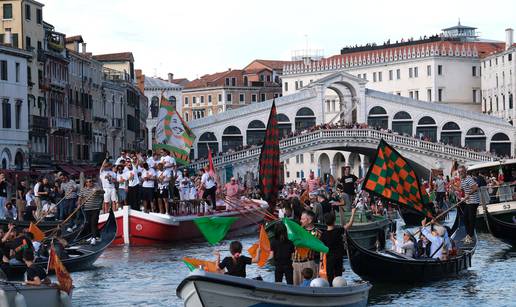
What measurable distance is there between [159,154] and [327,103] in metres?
69.1

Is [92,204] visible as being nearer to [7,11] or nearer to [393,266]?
[393,266]

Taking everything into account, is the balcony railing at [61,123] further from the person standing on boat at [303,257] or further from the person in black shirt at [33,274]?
the person standing on boat at [303,257]

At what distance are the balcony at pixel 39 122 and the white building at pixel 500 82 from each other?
3503cm

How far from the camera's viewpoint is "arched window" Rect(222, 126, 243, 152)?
76.3 meters

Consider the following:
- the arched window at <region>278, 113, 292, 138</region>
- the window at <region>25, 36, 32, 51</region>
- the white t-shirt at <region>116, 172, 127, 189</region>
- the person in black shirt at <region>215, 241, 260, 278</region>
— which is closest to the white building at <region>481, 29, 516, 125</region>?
the arched window at <region>278, 113, 292, 138</region>

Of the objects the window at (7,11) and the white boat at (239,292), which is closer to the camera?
the white boat at (239,292)

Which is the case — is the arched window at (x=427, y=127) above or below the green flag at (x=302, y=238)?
above

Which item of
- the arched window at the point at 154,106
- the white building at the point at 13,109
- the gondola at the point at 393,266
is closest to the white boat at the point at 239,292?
the gondola at the point at 393,266

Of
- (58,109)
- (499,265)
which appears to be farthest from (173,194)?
(58,109)

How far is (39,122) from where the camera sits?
54.2 m

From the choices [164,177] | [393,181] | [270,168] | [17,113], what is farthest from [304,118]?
[393,181]

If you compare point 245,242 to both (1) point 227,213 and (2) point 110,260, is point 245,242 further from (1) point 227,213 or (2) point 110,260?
(2) point 110,260

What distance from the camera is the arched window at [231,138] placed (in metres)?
76.3

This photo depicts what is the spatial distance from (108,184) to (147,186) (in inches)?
33.1
